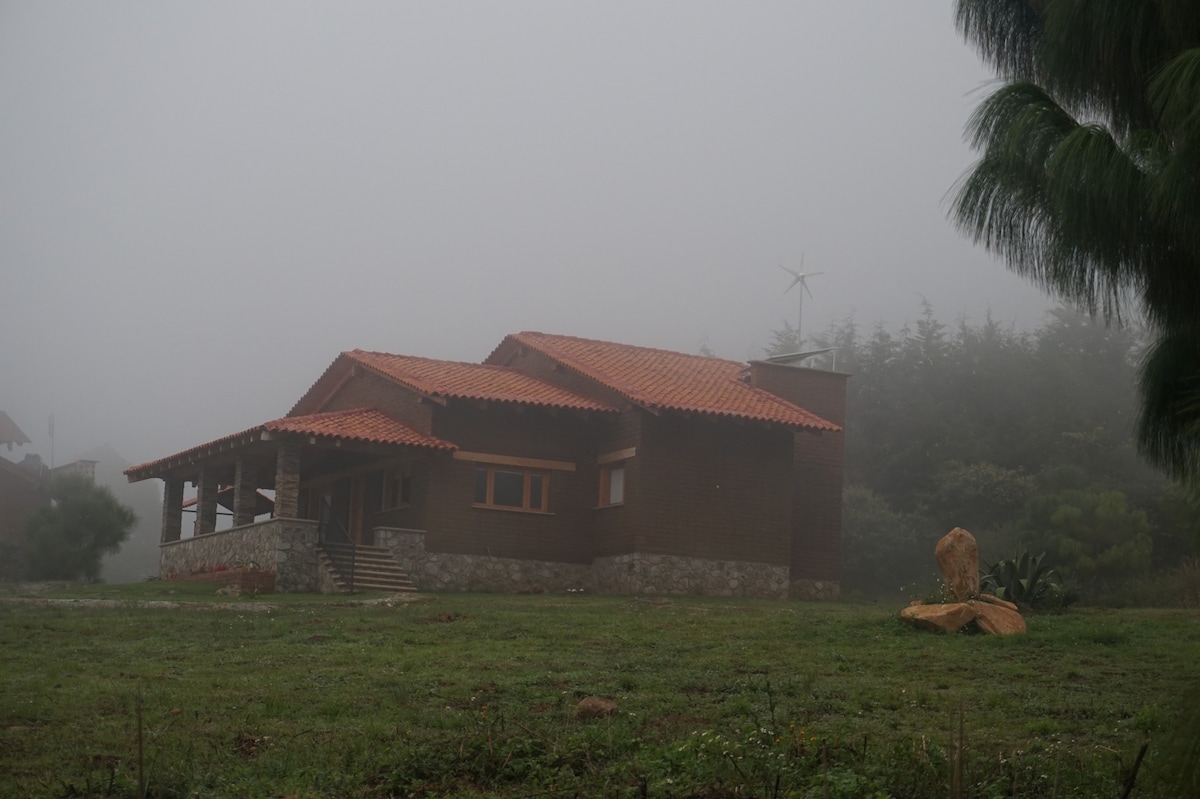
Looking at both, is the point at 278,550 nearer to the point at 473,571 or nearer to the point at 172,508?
the point at 473,571

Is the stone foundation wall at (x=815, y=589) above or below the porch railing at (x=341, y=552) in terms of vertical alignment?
below

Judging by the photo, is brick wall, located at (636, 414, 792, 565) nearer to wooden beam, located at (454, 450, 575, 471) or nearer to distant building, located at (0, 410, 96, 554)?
wooden beam, located at (454, 450, 575, 471)

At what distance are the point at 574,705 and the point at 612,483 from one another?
61.1 ft

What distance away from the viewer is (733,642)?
15.8 meters

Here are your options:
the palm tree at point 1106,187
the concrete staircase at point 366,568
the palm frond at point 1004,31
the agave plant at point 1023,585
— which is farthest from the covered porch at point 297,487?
the palm tree at point 1106,187

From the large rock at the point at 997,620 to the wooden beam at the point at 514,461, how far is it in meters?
14.0

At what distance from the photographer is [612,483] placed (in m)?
29.5

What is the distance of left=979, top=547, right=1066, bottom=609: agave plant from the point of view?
1970 centimetres

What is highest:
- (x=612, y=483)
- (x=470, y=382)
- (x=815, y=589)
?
(x=470, y=382)

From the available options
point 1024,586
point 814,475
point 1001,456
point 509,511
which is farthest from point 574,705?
point 1001,456

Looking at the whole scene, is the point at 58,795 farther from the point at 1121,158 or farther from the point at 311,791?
the point at 1121,158

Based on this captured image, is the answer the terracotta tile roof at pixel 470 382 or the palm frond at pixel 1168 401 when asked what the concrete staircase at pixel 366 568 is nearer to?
the terracotta tile roof at pixel 470 382

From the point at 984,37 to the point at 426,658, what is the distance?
819 cm

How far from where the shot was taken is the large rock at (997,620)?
16.2 meters
